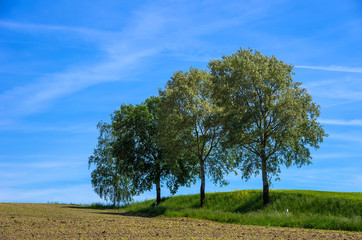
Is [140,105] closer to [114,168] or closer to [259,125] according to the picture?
[114,168]

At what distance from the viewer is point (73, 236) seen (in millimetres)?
15250

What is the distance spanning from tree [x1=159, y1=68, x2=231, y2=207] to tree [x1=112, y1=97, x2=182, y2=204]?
17.8 feet

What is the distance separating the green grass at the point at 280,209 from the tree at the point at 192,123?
3281 mm

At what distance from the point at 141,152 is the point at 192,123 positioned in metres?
9.93

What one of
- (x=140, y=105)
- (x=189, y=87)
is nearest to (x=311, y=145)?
(x=189, y=87)

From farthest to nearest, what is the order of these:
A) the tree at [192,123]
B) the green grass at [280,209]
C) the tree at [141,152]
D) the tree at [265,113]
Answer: the tree at [141,152], the tree at [192,123], the tree at [265,113], the green grass at [280,209]

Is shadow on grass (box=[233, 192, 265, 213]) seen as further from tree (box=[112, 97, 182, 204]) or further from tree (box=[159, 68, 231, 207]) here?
tree (box=[112, 97, 182, 204])

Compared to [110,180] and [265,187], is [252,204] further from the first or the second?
[110,180]

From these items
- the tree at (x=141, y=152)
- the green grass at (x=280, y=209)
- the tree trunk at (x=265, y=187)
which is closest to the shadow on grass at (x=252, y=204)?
the green grass at (x=280, y=209)

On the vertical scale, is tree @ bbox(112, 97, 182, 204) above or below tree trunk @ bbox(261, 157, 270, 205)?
above

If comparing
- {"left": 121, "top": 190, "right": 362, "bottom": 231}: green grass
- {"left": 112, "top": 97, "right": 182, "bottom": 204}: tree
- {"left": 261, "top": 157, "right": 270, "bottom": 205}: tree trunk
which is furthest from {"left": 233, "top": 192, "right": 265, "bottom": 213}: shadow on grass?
{"left": 112, "top": 97, "right": 182, "bottom": 204}: tree

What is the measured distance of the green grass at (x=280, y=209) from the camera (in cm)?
2094

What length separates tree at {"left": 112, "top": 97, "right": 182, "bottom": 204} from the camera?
42594 millimetres

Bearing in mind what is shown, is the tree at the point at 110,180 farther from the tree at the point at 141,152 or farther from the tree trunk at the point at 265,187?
the tree trunk at the point at 265,187
